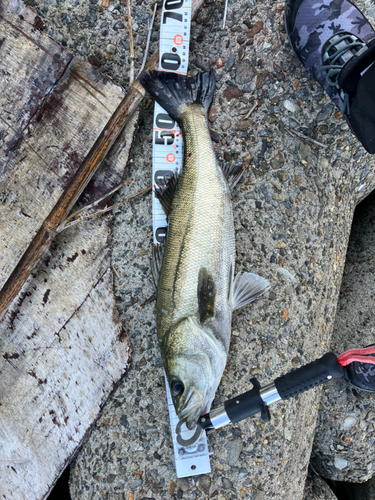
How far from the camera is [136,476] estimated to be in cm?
241

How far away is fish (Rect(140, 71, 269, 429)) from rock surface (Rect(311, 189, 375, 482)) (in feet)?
3.44

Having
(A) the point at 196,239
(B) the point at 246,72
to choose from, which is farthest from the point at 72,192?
(B) the point at 246,72

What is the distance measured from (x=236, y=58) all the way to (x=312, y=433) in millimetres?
2711

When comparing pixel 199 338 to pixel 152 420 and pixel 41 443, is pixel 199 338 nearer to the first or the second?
pixel 152 420

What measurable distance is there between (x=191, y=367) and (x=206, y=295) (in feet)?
1.32

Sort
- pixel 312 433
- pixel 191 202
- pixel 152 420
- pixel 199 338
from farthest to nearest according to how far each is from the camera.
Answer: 1. pixel 312 433
2. pixel 152 420
3. pixel 191 202
4. pixel 199 338

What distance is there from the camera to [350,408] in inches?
109

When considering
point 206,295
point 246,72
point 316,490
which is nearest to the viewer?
point 206,295

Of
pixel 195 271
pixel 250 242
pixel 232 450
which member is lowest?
pixel 232 450

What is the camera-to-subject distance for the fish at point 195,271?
2.12 meters

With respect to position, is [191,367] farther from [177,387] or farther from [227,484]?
[227,484]

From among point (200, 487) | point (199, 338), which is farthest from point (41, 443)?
point (199, 338)

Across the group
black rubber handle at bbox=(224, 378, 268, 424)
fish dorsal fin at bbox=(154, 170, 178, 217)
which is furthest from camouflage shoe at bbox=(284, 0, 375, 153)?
black rubber handle at bbox=(224, 378, 268, 424)

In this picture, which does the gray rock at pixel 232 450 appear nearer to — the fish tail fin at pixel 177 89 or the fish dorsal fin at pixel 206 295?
the fish dorsal fin at pixel 206 295
